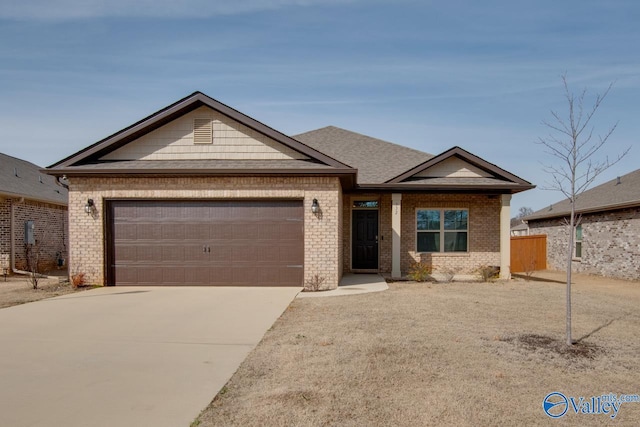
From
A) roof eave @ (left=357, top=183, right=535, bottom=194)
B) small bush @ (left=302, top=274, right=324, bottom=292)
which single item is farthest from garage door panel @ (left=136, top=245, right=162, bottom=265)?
roof eave @ (left=357, top=183, right=535, bottom=194)

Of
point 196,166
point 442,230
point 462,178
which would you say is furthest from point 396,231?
point 196,166

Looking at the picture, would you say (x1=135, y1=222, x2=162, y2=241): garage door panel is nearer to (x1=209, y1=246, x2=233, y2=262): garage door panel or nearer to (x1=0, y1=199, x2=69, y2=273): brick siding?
(x1=209, y1=246, x2=233, y2=262): garage door panel

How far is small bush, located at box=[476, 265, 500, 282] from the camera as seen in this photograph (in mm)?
14151

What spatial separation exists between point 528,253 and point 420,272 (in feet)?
28.0

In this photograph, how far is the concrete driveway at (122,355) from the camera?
4012mm

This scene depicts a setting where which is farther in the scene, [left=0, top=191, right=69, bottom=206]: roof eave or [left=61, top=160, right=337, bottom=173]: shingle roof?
[left=0, top=191, right=69, bottom=206]: roof eave

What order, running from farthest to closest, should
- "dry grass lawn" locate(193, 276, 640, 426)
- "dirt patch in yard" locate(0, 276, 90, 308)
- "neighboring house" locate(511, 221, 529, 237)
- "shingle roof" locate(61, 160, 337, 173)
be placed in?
"neighboring house" locate(511, 221, 529, 237) < "shingle roof" locate(61, 160, 337, 173) < "dirt patch in yard" locate(0, 276, 90, 308) < "dry grass lawn" locate(193, 276, 640, 426)

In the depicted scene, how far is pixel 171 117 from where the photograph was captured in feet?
39.1

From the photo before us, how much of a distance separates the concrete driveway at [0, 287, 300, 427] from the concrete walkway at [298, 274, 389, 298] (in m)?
1.23

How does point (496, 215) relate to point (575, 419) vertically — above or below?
above

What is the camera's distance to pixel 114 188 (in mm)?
11883

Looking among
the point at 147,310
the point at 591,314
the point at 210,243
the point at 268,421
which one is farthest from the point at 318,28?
the point at 268,421

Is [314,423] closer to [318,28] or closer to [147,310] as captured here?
[147,310]

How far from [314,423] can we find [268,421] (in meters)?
0.40
